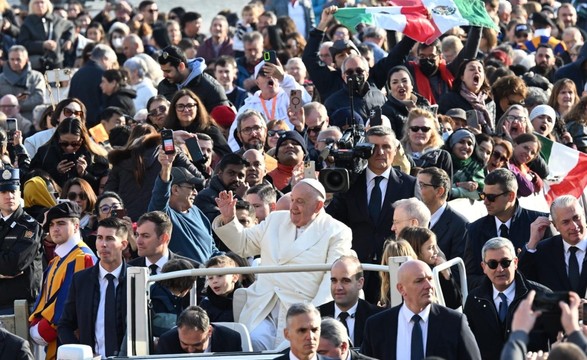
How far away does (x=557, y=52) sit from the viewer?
77.5 ft

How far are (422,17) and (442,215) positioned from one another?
4886mm

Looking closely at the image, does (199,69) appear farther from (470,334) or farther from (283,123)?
(470,334)

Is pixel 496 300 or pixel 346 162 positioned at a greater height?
pixel 346 162

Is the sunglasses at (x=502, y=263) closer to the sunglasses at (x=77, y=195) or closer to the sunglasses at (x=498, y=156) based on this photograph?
the sunglasses at (x=498, y=156)

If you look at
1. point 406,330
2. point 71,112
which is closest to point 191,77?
point 71,112

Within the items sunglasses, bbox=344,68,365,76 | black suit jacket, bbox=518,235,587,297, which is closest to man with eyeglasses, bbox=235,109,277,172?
sunglasses, bbox=344,68,365,76

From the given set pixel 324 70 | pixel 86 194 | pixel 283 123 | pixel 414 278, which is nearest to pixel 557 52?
pixel 324 70

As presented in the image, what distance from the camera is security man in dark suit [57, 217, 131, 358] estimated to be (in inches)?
527

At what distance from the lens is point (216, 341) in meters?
12.2

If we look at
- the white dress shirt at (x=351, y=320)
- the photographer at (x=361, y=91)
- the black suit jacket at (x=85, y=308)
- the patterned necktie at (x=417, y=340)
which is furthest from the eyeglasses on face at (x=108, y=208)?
the patterned necktie at (x=417, y=340)

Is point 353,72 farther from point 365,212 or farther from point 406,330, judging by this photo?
point 406,330

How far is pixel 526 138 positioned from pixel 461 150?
0.88 meters

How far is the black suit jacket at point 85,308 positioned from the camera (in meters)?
13.4

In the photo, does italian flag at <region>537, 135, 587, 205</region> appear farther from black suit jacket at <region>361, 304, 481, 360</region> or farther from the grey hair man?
black suit jacket at <region>361, 304, 481, 360</region>
